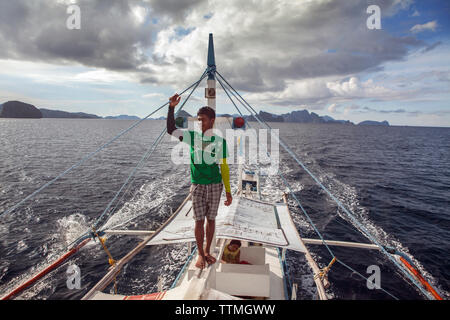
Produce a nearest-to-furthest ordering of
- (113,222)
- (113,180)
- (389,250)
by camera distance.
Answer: (389,250)
(113,222)
(113,180)

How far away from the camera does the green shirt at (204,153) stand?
15.0 ft

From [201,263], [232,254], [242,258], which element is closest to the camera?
[201,263]

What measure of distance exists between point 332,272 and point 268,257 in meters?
6.98

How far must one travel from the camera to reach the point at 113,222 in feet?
55.6

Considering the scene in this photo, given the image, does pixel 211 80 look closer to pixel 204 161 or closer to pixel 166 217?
pixel 204 161

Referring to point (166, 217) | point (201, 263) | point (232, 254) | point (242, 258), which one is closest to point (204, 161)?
point (201, 263)

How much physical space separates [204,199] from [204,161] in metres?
0.89

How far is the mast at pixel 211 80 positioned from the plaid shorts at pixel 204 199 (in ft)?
8.16

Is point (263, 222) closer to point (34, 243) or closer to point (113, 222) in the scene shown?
point (113, 222)

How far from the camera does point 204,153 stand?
4574mm

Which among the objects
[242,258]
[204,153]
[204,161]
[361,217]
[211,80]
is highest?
[211,80]

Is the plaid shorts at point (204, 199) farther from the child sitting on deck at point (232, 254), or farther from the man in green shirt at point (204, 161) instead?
the child sitting on deck at point (232, 254)

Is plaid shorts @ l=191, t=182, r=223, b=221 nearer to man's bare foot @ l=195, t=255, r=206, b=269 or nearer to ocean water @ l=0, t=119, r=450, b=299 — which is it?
man's bare foot @ l=195, t=255, r=206, b=269
